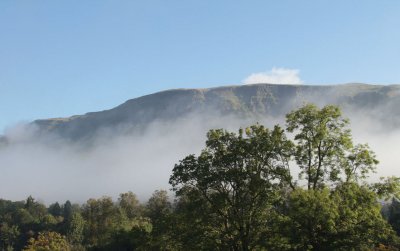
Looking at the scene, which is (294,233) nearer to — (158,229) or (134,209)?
(158,229)

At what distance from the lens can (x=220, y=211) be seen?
36.7 m

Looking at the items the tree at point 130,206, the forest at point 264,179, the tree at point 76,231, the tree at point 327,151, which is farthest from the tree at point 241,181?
the tree at point 76,231

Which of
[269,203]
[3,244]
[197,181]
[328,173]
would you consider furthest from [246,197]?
[3,244]

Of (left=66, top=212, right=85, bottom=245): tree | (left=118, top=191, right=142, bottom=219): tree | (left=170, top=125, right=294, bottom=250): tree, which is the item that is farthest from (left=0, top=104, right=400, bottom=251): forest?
(left=66, top=212, right=85, bottom=245): tree

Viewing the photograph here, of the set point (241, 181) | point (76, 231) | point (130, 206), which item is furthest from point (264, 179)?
point (76, 231)

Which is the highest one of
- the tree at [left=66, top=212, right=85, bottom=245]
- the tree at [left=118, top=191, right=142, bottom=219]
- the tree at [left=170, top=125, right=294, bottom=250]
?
the tree at [left=170, top=125, right=294, bottom=250]

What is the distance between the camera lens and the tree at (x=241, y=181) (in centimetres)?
3578

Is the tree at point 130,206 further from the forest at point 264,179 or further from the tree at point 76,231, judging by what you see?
the forest at point 264,179

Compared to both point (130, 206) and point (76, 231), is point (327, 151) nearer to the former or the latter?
point (130, 206)

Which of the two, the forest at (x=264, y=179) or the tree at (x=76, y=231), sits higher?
the forest at (x=264, y=179)

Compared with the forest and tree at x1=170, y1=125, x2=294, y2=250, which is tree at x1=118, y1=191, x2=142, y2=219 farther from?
tree at x1=170, y1=125, x2=294, y2=250

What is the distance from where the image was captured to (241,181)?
36000mm

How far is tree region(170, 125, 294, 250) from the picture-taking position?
3578 centimetres

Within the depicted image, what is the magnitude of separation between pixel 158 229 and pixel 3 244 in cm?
17605
